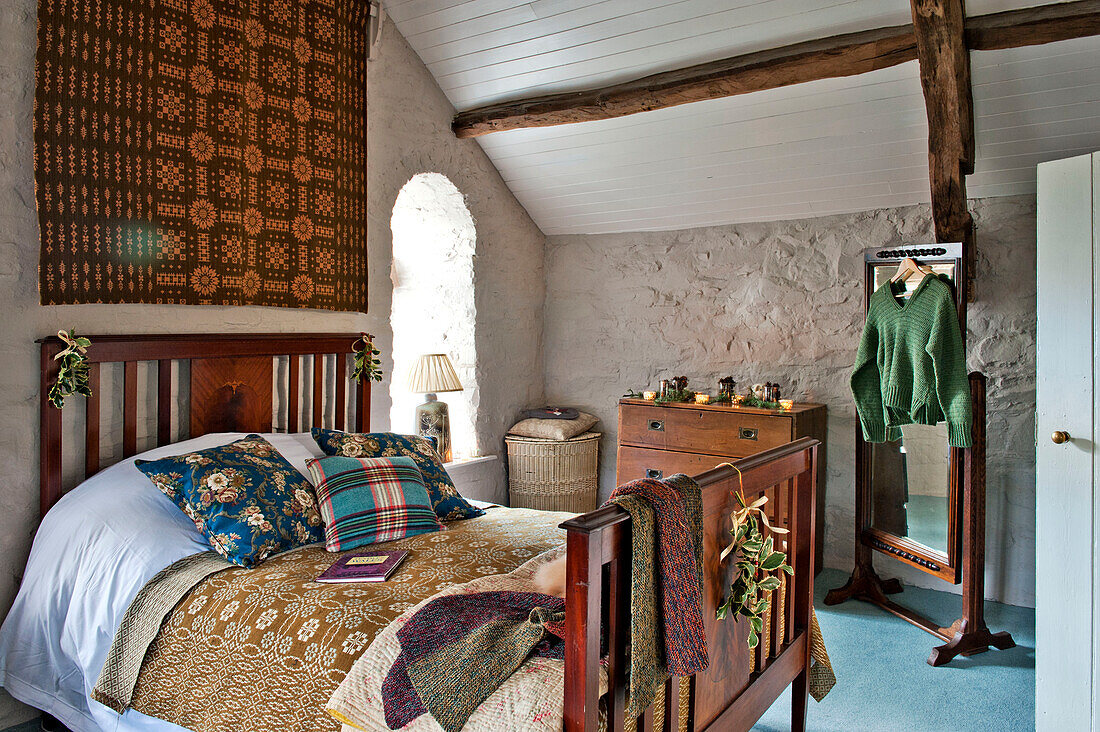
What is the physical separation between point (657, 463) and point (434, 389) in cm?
127

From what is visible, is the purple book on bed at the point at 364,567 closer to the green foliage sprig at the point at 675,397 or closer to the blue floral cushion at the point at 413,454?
the blue floral cushion at the point at 413,454

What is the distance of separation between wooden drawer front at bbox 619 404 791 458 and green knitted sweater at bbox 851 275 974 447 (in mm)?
436

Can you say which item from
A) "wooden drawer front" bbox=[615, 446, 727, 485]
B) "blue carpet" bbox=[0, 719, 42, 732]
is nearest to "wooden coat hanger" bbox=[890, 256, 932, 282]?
"wooden drawer front" bbox=[615, 446, 727, 485]

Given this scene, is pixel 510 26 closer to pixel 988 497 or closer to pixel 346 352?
pixel 346 352

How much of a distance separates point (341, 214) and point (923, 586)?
3.43m

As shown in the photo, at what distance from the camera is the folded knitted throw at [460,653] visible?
1467 mm

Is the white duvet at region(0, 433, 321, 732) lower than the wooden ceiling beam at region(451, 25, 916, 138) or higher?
lower

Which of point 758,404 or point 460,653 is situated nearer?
point 460,653

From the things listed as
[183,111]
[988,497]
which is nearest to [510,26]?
[183,111]

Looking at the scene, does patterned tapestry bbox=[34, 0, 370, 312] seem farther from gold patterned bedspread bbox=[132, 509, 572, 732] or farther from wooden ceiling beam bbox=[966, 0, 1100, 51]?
wooden ceiling beam bbox=[966, 0, 1100, 51]

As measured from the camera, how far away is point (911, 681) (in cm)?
279

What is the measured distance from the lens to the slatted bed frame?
1.38 meters

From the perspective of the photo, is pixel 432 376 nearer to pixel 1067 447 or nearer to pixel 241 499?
pixel 241 499

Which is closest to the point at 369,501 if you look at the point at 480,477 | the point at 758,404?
the point at 480,477
